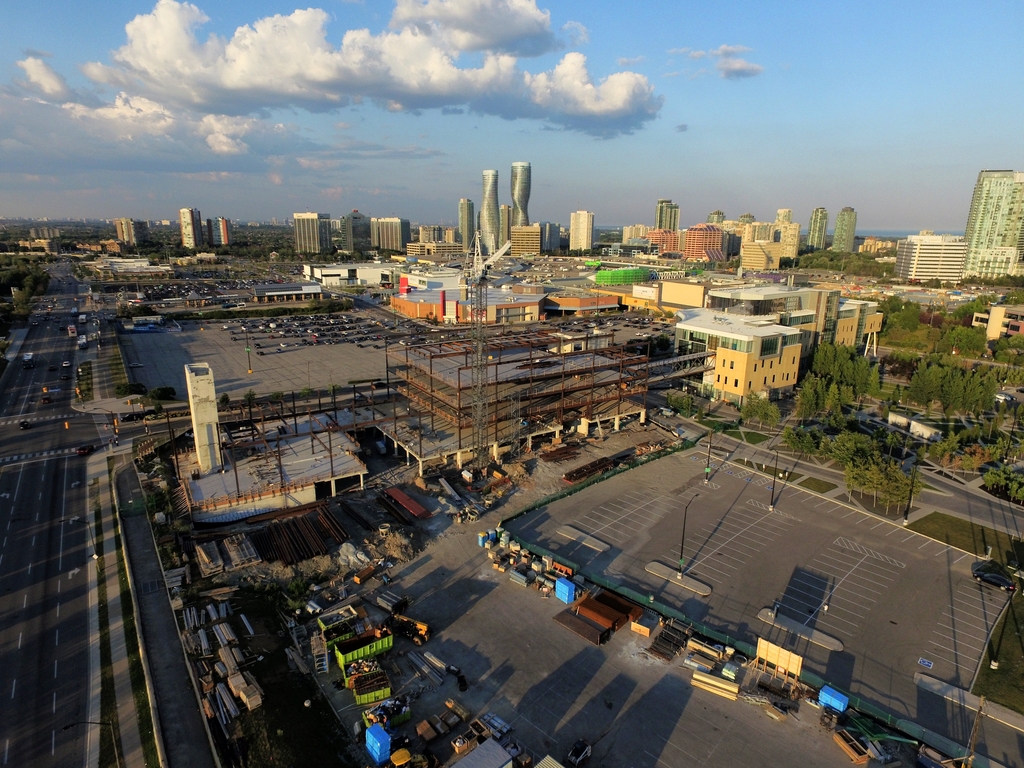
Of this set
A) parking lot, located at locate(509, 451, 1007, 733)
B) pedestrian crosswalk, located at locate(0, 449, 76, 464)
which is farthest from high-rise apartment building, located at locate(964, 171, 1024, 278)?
pedestrian crosswalk, located at locate(0, 449, 76, 464)

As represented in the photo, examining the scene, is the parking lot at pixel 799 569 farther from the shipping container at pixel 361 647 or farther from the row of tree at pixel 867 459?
the shipping container at pixel 361 647

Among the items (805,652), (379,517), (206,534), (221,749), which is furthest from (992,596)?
(206,534)

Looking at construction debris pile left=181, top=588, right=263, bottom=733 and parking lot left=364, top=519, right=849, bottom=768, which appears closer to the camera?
parking lot left=364, top=519, right=849, bottom=768

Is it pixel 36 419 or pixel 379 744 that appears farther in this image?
pixel 36 419

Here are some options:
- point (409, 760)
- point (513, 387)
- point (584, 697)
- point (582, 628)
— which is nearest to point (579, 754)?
point (584, 697)

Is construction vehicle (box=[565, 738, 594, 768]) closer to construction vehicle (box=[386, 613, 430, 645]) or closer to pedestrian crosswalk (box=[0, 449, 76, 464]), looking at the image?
construction vehicle (box=[386, 613, 430, 645])

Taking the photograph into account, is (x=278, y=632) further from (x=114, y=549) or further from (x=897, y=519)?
(x=897, y=519)

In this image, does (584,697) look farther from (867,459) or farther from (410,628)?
(867,459)
